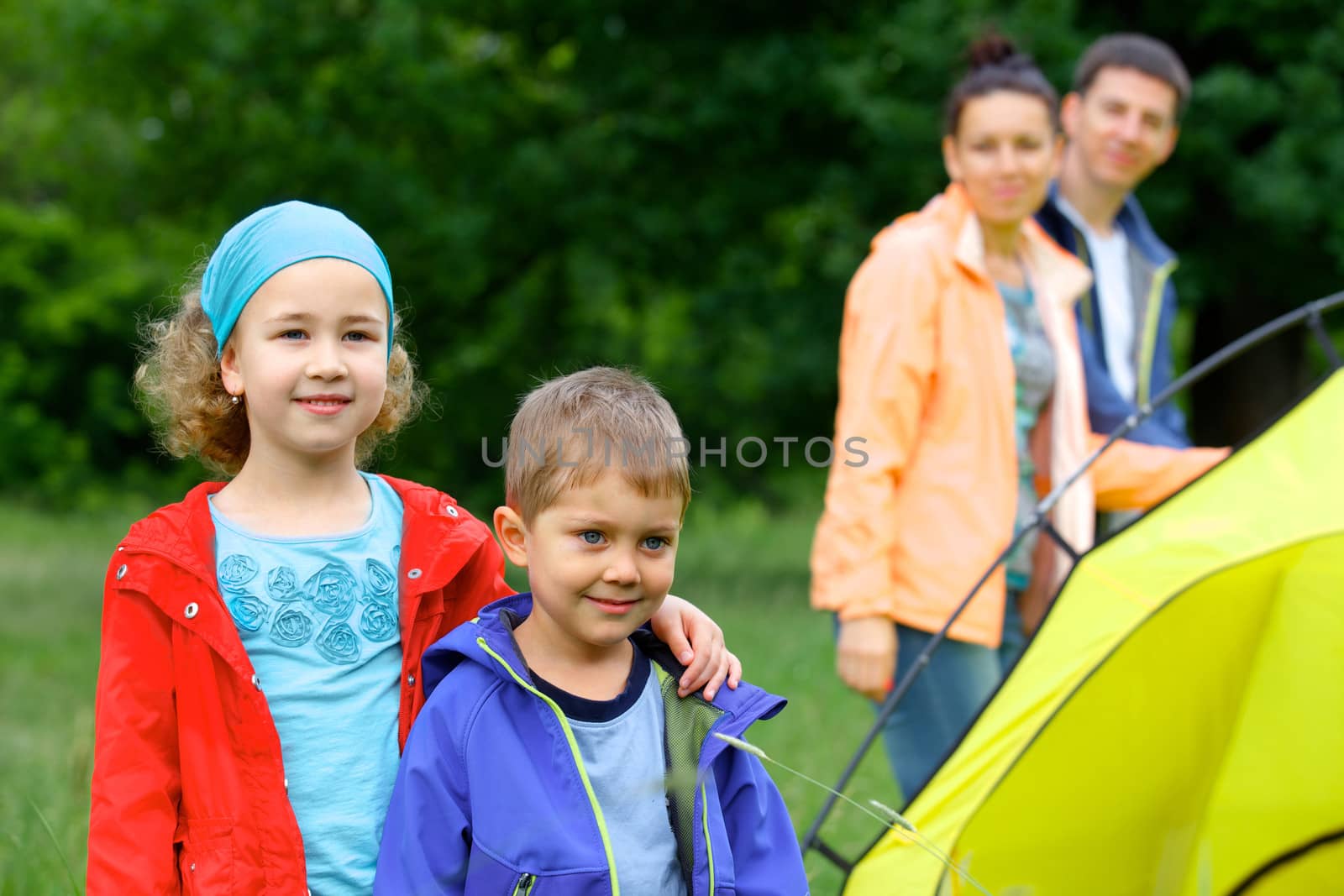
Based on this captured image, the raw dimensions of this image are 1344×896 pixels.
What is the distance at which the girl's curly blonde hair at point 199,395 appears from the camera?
6.22ft

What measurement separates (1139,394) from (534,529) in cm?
210

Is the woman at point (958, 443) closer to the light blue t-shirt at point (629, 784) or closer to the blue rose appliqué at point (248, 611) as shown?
the light blue t-shirt at point (629, 784)

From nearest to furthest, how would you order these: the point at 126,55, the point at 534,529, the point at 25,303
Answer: the point at 534,529 < the point at 126,55 < the point at 25,303

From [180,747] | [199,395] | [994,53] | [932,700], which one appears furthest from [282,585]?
[994,53]

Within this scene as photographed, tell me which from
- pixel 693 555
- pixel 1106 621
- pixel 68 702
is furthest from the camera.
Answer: pixel 693 555

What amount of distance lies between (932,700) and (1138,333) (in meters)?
1.18

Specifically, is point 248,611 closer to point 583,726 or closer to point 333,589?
point 333,589

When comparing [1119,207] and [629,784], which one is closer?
[629,784]

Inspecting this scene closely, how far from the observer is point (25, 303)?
14367 mm

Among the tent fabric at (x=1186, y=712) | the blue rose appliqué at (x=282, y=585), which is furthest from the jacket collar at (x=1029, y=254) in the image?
the blue rose appliqué at (x=282, y=585)

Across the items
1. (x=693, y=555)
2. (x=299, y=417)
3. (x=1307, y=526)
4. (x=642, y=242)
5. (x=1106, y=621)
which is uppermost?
(x=642, y=242)

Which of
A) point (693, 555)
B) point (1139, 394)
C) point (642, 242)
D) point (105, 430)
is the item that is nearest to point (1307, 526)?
point (1139, 394)

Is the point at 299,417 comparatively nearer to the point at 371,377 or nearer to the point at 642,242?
the point at 371,377

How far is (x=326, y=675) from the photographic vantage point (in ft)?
5.65
